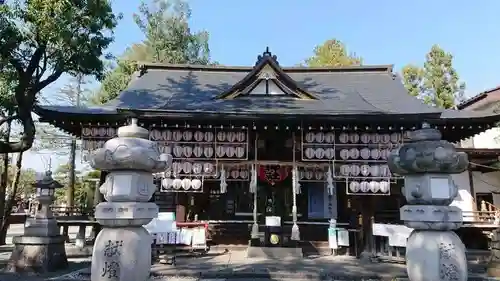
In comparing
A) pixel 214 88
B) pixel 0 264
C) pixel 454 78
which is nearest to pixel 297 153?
pixel 214 88

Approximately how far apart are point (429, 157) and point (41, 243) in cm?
956

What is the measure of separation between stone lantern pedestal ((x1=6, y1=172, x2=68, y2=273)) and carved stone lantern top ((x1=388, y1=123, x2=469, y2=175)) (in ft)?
29.6

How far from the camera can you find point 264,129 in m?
11.9

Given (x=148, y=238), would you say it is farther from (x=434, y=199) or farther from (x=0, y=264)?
(x=0, y=264)

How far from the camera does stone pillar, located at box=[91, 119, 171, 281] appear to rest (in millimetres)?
4871

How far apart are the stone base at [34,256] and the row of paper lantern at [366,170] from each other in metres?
8.77

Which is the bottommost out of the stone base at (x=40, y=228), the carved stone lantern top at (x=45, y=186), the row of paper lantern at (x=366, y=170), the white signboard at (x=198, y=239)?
the white signboard at (x=198, y=239)

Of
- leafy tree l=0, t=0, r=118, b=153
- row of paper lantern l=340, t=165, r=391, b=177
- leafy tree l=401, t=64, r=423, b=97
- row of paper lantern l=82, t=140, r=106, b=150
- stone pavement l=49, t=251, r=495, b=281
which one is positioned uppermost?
leafy tree l=401, t=64, r=423, b=97

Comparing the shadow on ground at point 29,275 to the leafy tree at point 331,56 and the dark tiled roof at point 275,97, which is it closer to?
the dark tiled roof at point 275,97

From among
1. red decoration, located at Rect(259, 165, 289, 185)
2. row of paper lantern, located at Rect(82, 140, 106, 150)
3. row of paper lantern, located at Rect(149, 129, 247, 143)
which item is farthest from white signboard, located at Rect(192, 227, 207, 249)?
row of paper lantern, located at Rect(82, 140, 106, 150)

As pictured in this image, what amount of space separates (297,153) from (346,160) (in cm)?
175

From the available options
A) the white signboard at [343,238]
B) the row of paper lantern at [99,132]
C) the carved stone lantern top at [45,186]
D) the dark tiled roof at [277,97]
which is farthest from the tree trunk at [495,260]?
the carved stone lantern top at [45,186]

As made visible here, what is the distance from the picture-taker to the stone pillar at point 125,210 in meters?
4.87

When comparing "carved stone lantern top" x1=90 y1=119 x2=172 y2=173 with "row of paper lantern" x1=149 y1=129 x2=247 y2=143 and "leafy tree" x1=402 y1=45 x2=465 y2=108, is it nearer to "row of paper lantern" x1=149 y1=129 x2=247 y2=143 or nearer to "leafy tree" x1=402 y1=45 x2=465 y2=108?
"row of paper lantern" x1=149 y1=129 x2=247 y2=143
